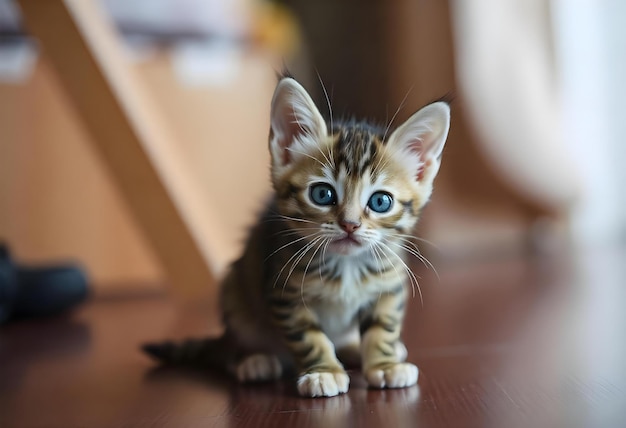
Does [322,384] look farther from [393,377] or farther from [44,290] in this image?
[44,290]

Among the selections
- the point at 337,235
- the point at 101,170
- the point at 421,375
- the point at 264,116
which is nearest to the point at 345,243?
the point at 337,235

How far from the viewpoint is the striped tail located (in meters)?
1.28

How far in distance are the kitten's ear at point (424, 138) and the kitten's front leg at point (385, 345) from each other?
7.6 inches

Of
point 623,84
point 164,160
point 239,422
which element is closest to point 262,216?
point 239,422

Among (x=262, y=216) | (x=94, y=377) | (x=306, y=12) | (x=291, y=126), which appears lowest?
(x=94, y=377)

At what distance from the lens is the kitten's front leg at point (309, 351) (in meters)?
0.98

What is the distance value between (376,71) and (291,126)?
2367mm

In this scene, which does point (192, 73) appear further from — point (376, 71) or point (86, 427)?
point (86, 427)

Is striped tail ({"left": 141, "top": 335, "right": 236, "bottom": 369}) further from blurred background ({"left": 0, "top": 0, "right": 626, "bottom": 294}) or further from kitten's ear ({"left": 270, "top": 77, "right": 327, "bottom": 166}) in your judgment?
blurred background ({"left": 0, "top": 0, "right": 626, "bottom": 294})

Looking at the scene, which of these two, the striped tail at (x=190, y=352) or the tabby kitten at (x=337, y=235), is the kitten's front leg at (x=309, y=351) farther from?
the striped tail at (x=190, y=352)

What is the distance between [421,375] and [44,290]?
1.32 meters

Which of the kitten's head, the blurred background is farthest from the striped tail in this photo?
the blurred background

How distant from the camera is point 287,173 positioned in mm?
Answer: 1026

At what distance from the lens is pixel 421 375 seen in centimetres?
109
